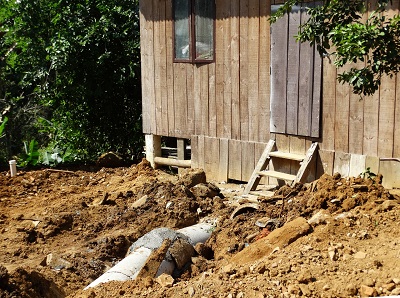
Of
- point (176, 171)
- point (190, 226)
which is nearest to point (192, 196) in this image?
point (190, 226)

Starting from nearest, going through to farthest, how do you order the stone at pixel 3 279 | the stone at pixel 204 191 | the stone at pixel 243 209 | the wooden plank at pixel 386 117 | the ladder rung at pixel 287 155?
the stone at pixel 3 279 < the stone at pixel 243 209 < the wooden plank at pixel 386 117 < the stone at pixel 204 191 < the ladder rung at pixel 287 155

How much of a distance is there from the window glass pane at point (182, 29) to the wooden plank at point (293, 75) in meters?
2.35

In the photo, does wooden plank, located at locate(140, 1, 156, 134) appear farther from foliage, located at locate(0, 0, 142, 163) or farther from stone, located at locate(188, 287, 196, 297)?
stone, located at locate(188, 287, 196, 297)

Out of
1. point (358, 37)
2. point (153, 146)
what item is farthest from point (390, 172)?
point (153, 146)

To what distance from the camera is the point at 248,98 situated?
1153 cm

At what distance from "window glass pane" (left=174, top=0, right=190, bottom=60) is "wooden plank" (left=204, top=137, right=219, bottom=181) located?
1518 mm

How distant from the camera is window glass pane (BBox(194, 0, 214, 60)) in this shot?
11992 mm

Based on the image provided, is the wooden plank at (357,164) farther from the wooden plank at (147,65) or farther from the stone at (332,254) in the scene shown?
the wooden plank at (147,65)

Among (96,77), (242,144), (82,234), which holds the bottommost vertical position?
(82,234)

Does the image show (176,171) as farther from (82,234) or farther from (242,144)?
(82,234)

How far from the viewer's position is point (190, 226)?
9.36 m

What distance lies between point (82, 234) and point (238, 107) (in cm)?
356

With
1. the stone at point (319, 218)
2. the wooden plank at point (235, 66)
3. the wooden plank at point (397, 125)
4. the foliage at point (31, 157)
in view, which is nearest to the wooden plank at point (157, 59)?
the wooden plank at point (235, 66)

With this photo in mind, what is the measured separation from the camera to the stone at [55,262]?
7964 mm
